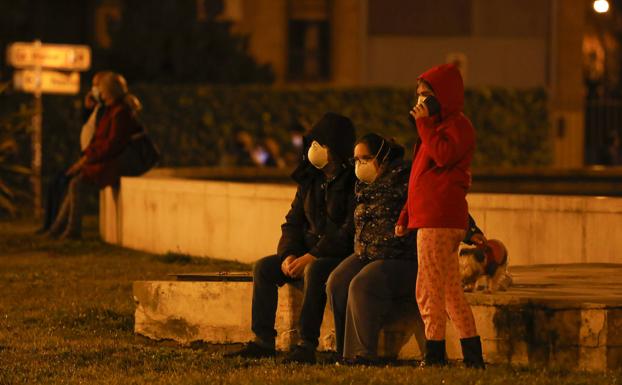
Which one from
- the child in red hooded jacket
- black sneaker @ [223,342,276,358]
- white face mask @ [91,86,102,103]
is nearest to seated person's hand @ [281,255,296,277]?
black sneaker @ [223,342,276,358]

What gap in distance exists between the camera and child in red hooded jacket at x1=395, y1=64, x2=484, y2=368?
8969 mm

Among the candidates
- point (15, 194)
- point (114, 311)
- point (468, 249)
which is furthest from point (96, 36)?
point (468, 249)

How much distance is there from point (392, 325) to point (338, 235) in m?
0.67

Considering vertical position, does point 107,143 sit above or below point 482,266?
above

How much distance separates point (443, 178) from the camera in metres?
8.98

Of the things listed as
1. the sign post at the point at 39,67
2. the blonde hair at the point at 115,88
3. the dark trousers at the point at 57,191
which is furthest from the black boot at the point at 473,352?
the sign post at the point at 39,67

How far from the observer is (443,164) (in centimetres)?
891

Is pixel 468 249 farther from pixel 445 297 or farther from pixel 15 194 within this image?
pixel 15 194

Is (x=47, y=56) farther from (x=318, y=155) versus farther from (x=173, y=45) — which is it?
(x=318, y=155)

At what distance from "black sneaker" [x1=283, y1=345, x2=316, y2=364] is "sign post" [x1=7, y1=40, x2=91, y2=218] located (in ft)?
42.8

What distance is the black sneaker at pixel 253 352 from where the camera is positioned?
10047 millimetres

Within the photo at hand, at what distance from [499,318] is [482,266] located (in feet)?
1.01

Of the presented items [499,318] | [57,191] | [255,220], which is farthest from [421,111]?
[57,191]

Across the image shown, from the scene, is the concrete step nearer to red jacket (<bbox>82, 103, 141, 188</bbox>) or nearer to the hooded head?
the hooded head
